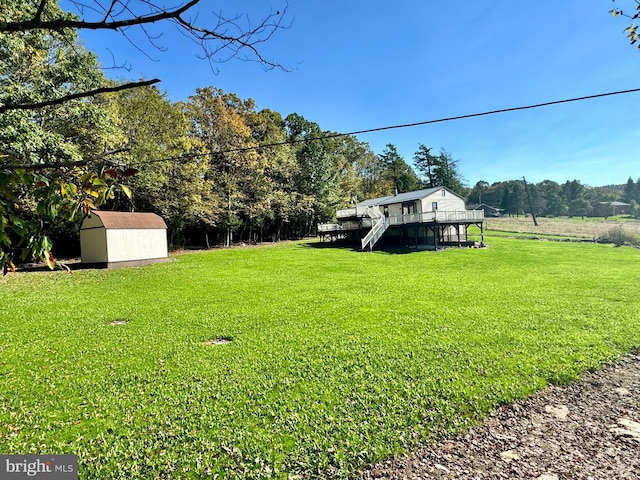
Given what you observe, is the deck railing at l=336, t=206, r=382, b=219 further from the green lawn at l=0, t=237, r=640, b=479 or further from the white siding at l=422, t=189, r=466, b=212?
the green lawn at l=0, t=237, r=640, b=479

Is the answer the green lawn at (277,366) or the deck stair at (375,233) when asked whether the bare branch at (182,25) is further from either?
the deck stair at (375,233)

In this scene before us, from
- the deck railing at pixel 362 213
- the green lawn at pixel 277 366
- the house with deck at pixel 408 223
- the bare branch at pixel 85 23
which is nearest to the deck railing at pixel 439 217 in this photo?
the house with deck at pixel 408 223

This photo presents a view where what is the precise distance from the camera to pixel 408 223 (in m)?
25.1

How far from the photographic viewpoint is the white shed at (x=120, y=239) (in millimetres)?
17250

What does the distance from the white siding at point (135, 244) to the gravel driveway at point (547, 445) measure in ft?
60.4

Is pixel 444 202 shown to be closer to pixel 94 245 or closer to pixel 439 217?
pixel 439 217

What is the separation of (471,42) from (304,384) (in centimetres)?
816

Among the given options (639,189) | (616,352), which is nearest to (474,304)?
(616,352)

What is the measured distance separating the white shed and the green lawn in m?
5.54

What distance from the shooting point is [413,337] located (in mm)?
6453

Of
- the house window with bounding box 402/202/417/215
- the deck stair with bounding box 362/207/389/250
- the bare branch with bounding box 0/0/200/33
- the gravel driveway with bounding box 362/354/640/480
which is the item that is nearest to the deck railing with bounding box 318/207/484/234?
the deck stair with bounding box 362/207/389/250

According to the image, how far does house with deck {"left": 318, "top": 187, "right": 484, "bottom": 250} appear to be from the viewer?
25234 millimetres

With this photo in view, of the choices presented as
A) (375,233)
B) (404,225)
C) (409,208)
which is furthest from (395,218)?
(409,208)

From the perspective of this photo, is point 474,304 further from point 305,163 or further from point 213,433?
point 305,163
